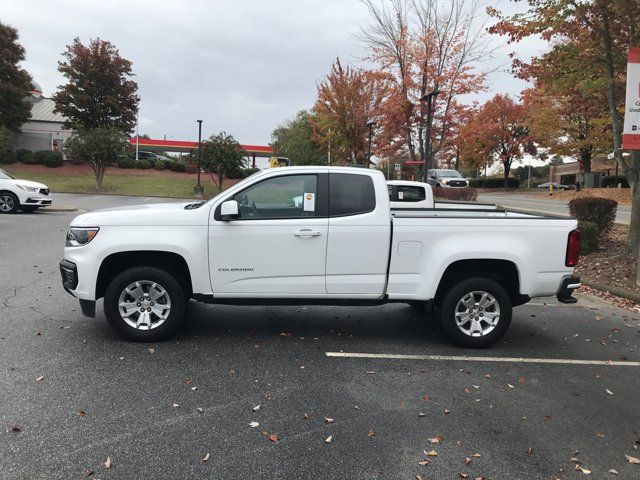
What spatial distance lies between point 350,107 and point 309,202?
84.2 feet

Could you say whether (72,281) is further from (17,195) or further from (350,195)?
(17,195)

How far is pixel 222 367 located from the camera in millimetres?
4473

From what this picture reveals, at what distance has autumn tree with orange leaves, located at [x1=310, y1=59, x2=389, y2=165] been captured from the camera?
2848 cm

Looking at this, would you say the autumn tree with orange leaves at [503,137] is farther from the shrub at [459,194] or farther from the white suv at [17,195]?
the white suv at [17,195]

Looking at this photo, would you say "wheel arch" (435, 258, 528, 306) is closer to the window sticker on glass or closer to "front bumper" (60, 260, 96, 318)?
the window sticker on glass

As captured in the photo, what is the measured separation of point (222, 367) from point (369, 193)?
7.52 ft

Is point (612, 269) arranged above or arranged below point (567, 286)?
below

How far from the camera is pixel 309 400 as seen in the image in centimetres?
387

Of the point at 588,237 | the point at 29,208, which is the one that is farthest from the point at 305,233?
the point at 29,208

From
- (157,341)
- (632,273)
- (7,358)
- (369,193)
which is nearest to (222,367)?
(157,341)

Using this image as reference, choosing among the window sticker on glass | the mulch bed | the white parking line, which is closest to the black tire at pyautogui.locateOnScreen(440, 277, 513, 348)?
the white parking line

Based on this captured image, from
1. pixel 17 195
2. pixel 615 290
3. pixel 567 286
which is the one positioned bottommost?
pixel 615 290

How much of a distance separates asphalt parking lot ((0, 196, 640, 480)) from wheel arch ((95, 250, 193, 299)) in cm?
59

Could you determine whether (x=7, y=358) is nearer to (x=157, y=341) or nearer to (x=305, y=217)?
(x=157, y=341)
